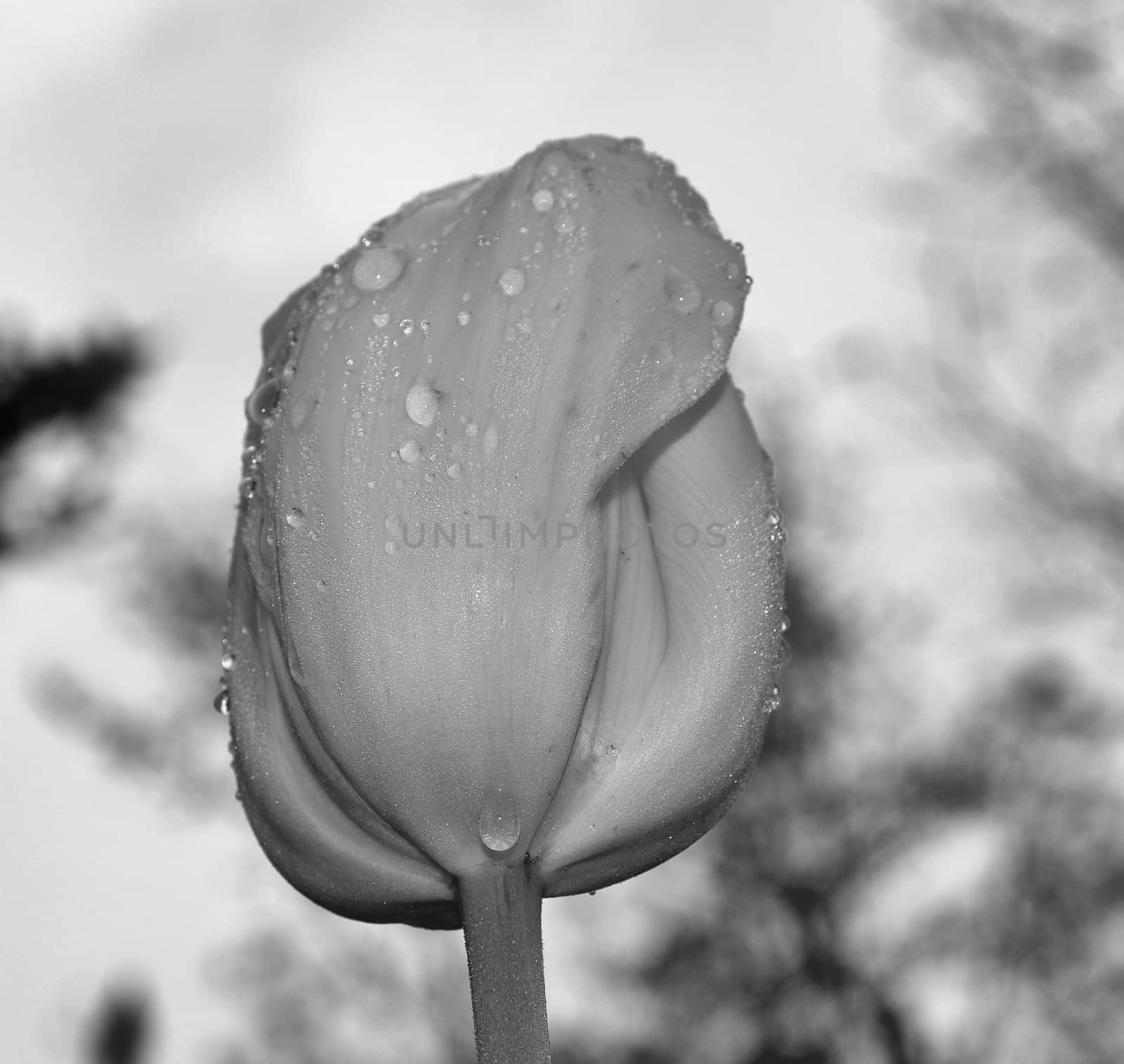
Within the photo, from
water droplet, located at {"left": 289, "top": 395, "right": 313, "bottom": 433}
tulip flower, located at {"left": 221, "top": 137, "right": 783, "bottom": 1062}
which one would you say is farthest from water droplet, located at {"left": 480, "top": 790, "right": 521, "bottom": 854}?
water droplet, located at {"left": 289, "top": 395, "right": 313, "bottom": 433}

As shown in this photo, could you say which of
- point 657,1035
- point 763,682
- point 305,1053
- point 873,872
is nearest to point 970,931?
point 873,872

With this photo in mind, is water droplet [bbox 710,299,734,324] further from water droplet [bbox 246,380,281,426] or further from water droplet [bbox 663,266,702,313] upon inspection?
water droplet [bbox 246,380,281,426]

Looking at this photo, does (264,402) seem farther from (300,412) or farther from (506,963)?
(506,963)

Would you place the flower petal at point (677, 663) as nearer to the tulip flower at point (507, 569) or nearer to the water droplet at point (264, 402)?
the tulip flower at point (507, 569)

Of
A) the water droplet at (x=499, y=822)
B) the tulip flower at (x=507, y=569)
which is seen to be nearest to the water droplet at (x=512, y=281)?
the tulip flower at (x=507, y=569)

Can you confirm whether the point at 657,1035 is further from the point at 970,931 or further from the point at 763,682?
the point at 763,682

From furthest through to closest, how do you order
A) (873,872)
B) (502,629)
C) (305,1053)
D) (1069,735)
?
(873,872) < (305,1053) < (1069,735) < (502,629)
